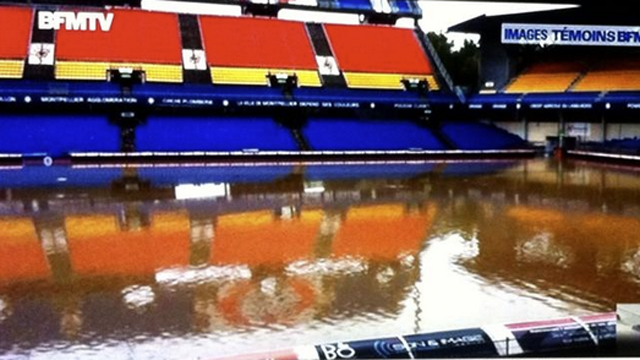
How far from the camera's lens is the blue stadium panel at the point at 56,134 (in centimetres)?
2594

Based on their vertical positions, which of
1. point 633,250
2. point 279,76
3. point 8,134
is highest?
point 279,76

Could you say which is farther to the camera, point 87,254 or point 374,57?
point 374,57

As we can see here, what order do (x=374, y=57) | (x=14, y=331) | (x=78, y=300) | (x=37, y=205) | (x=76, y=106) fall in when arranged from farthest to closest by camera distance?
(x=374, y=57), (x=76, y=106), (x=37, y=205), (x=78, y=300), (x=14, y=331)

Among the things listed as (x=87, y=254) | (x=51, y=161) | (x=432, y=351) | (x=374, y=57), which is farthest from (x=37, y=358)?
(x=374, y=57)

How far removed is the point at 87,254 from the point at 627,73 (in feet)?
89.3

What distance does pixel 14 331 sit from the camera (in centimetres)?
694

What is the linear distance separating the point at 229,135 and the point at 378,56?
9530 millimetres

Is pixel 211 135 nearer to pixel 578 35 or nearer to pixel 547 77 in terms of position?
pixel 578 35

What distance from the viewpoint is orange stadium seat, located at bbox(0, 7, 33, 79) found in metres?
27.5

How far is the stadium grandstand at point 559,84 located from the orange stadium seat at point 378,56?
109 inches

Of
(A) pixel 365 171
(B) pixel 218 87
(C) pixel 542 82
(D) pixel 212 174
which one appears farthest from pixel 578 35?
(D) pixel 212 174

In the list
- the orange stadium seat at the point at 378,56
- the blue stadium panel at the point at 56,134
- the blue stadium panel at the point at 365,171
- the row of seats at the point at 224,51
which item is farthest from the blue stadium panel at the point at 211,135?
the orange stadium seat at the point at 378,56

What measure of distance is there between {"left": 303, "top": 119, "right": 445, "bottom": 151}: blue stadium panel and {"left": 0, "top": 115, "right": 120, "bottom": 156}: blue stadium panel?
8.37 m

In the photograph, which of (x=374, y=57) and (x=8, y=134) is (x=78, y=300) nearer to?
(x=8, y=134)
